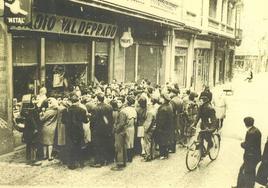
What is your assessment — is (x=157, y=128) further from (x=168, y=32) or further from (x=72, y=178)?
(x=168, y=32)

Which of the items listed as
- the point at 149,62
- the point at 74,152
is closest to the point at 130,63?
the point at 149,62

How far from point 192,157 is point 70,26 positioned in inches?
197

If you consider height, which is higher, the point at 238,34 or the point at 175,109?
the point at 238,34

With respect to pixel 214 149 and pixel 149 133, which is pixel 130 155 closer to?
pixel 149 133

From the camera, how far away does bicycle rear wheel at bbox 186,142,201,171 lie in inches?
337

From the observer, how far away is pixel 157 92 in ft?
40.0

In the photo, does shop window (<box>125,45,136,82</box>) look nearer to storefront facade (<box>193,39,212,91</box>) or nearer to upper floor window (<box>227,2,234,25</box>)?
storefront facade (<box>193,39,212,91</box>)

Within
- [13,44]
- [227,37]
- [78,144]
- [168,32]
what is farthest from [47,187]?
[227,37]

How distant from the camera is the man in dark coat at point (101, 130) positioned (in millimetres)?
8562

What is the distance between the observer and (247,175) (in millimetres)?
7020

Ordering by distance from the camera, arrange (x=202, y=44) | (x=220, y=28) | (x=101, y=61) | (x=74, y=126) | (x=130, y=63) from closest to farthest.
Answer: (x=74, y=126)
(x=101, y=61)
(x=130, y=63)
(x=202, y=44)
(x=220, y=28)

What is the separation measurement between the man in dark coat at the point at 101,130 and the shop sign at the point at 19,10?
6.71 feet

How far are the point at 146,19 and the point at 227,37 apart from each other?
15.9 meters

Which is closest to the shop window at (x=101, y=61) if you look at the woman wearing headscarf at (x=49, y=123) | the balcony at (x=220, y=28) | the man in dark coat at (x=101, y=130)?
the man in dark coat at (x=101, y=130)
